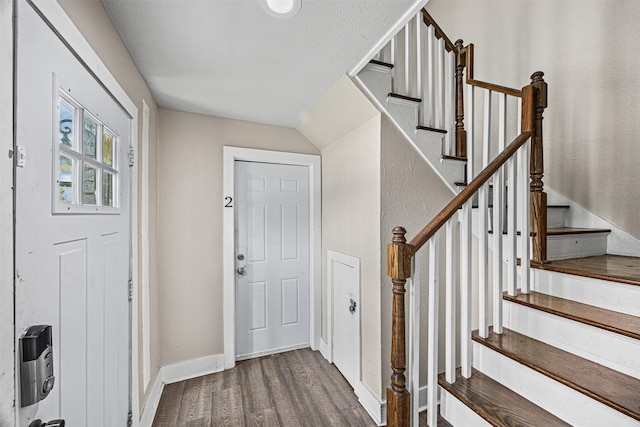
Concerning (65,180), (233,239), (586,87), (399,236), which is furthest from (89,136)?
(586,87)

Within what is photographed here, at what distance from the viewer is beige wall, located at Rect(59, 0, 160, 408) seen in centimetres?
105

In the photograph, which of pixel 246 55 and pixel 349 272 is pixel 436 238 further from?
pixel 246 55

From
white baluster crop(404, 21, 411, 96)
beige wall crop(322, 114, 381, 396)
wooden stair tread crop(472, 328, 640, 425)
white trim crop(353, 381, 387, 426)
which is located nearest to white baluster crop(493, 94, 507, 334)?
wooden stair tread crop(472, 328, 640, 425)

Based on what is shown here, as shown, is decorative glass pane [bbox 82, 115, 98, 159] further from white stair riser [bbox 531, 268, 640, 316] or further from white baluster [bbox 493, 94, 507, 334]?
white stair riser [bbox 531, 268, 640, 316]

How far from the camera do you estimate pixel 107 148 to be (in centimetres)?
130

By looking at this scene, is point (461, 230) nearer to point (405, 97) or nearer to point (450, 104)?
point (405, 97)

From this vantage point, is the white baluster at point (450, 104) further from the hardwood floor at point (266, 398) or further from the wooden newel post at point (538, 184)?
the hardwood floor at point (266, 398)

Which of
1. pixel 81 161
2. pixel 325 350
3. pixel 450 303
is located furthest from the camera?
pixel 325 350

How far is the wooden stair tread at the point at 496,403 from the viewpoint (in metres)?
1.10

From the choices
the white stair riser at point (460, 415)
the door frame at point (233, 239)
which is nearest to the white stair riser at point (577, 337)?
the white stair riser at point (460, 415)

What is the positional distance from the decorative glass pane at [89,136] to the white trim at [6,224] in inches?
16.9

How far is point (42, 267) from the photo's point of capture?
80 centimetres

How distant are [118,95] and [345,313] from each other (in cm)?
217

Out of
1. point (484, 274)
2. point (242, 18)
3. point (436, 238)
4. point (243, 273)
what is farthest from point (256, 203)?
point (484, 274)
